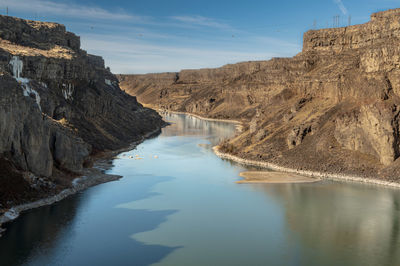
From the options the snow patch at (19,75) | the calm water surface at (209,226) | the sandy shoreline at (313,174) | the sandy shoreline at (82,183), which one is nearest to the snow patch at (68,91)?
the snow patch at (19,75)

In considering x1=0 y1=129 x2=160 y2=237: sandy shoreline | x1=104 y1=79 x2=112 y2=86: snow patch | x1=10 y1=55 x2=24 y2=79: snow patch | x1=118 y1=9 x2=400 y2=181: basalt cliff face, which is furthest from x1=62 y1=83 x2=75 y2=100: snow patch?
x1=104 y1=79 x2=112 y2=86: snow patch

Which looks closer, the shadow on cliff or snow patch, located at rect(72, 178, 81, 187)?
the shadow on cliff

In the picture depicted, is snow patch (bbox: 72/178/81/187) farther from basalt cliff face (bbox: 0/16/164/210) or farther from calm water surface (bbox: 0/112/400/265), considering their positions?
calm water surface (bbox: 0/112/400/265)

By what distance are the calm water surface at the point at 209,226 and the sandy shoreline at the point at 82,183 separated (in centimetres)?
83

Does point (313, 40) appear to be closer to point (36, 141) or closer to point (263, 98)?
point (263, 98)

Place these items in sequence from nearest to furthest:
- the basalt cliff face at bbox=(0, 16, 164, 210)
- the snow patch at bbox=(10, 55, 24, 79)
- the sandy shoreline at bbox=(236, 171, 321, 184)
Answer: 1. the basalt cliff face at bbox=(0, 16, 164, 210)
2. the sandy shoreline at bbox=(236, 171, 321, 184)
3. the snow patch at bbox=(10, 55, 24, 79)

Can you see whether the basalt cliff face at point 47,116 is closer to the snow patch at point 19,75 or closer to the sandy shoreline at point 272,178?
the snow patch at point 19,75

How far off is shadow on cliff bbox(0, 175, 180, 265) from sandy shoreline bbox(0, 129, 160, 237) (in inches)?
26.5

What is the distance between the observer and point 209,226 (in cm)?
3753

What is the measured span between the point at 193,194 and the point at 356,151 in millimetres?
23962

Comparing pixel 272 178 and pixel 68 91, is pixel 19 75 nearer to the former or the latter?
pixel 68 91

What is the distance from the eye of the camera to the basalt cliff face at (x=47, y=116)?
41156 millimetres

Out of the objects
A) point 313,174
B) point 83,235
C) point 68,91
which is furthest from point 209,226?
point 68,91

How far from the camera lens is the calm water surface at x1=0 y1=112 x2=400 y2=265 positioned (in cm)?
3069
